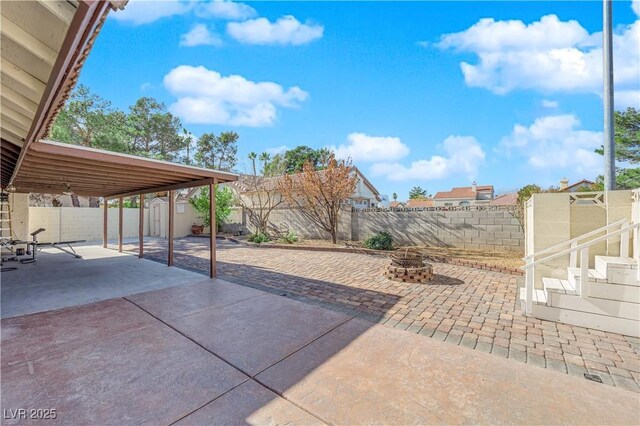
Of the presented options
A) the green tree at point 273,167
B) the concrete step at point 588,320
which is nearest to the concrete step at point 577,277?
the concrete step at point 588,320

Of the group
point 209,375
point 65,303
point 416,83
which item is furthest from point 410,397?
point 416,83

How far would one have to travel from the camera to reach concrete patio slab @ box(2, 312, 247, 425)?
2.13 meters

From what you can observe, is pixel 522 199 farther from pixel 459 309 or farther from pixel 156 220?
pixel 156 220

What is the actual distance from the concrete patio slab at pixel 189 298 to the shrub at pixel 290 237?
6.79m

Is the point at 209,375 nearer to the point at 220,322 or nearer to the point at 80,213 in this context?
the point at 220,322

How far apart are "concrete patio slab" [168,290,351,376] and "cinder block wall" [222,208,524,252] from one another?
7154mm

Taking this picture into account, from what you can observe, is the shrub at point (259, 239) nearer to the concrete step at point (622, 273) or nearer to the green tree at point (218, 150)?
the concrete step at point (622, 273)

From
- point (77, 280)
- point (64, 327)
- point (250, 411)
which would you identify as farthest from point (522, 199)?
point (77, 280)

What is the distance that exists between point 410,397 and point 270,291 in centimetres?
357

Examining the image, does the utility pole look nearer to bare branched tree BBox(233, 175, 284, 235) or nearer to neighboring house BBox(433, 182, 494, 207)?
bare branched tree BBox(233, 175, 284, 235)

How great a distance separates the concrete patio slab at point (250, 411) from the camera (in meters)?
2.03

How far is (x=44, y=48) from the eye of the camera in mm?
2250

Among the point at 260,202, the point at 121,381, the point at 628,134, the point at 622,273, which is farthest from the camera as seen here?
the point at 260,202

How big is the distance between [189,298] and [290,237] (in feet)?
26.9
